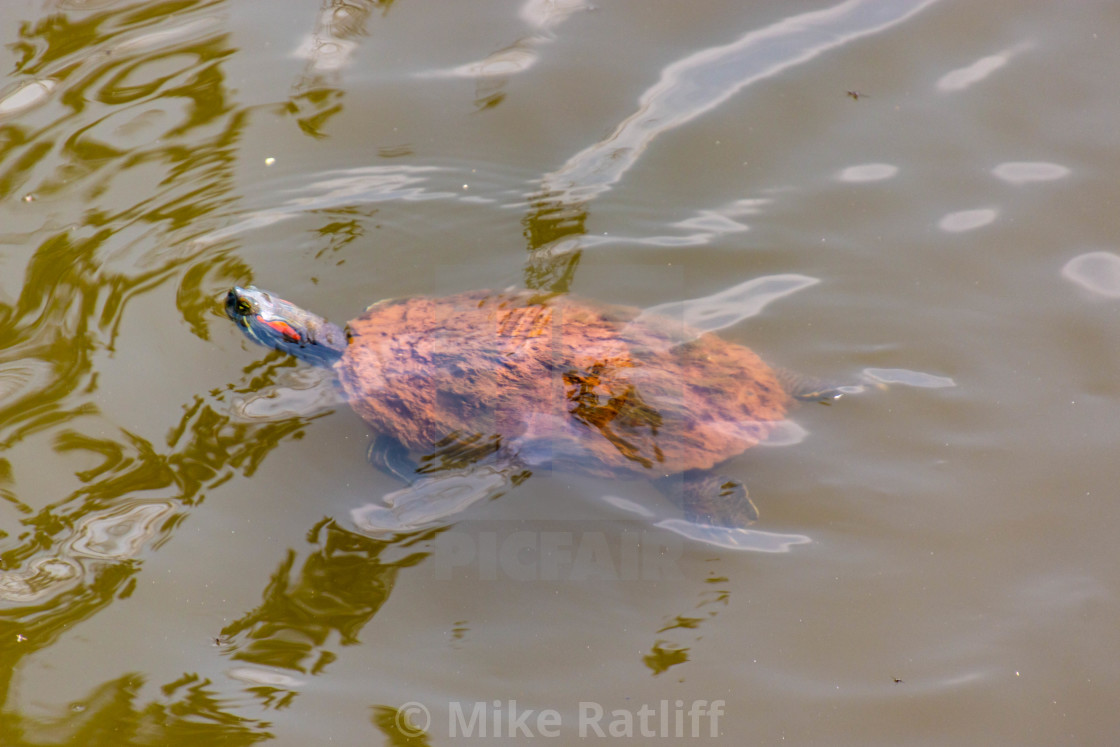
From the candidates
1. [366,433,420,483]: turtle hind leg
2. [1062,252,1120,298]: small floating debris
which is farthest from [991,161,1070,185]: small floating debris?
[366,433,420,483]: turtle hind leg

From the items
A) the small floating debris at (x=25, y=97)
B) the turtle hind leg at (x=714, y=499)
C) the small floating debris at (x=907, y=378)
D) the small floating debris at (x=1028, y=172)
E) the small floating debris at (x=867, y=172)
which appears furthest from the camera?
the small floating debris at (x=25, y=97)

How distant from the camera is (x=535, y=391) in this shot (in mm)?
2975

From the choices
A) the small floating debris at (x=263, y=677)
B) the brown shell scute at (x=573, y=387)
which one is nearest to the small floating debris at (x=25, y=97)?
the brown shell scute at (x=573, y=387)

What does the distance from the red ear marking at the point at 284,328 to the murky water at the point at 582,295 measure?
0.31 meters

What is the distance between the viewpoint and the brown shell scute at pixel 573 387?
9.70ft

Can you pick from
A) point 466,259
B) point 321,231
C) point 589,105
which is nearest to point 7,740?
point 321,231

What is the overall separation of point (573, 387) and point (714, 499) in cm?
88

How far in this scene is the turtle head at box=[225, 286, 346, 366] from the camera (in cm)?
338

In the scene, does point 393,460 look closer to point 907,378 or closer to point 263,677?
point 263,677

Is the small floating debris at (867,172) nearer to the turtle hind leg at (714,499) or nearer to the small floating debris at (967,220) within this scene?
the small floating debris at (967,220)

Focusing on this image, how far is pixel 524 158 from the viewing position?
3955 mm

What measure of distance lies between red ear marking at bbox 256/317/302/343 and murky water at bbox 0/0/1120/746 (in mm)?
305

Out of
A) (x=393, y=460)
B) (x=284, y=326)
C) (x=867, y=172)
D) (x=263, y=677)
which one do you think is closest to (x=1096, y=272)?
(x=867, y=172)

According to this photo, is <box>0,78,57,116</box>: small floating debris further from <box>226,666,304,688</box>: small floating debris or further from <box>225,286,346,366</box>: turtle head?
<box>226,666,304,688</box>: small floating debris
